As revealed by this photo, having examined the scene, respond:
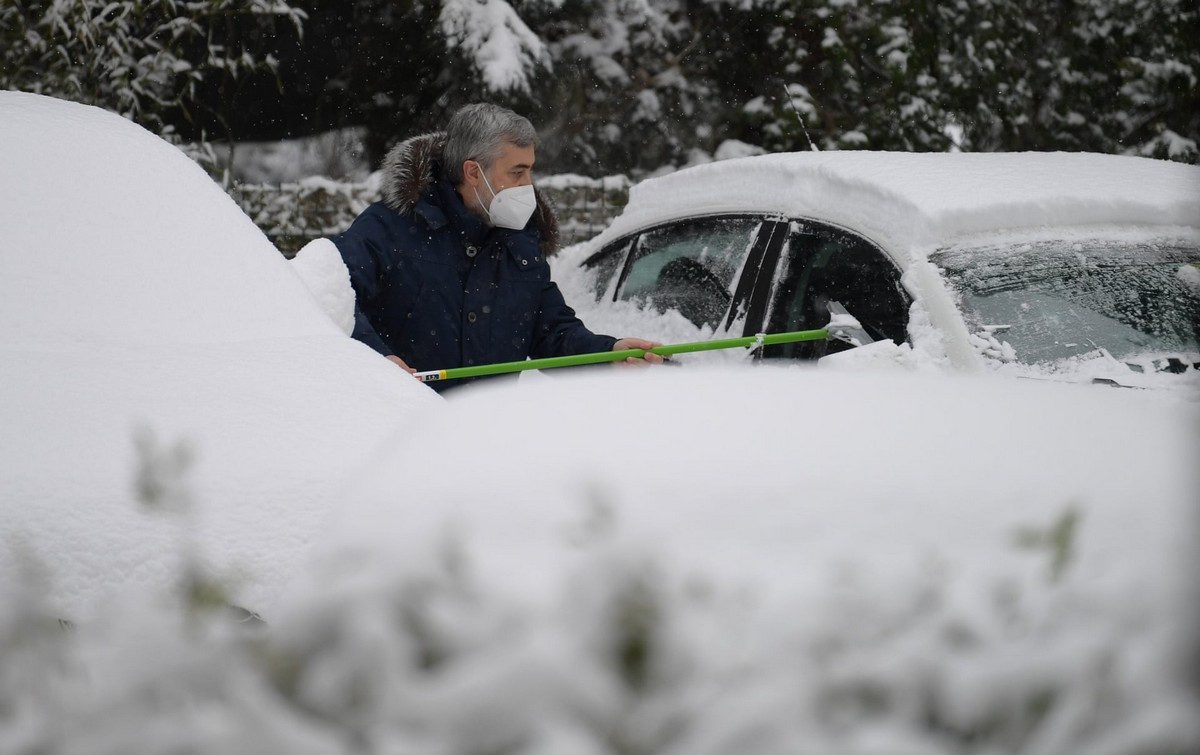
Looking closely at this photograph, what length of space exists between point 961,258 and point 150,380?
212 cm

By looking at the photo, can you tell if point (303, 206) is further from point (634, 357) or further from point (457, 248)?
point (634, 357)

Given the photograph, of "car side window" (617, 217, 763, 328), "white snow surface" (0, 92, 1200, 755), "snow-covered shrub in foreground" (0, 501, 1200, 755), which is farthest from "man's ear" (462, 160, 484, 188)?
"snow-covered shrub in foreground" (0, 501, 1200, 755)

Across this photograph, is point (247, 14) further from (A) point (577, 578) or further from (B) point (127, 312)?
(A) point (577, 578)

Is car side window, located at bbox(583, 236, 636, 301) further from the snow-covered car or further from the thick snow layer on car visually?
the thick snow layer on car

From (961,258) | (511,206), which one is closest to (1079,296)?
(961,258)

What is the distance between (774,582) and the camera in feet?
3.30

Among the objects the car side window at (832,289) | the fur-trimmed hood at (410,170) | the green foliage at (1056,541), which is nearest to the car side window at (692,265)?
the car side window at (832,289)

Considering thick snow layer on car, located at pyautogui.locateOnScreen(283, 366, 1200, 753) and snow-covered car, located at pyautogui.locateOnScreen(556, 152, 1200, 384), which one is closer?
thick snow layer on car, located at pyautogui.locateOnScreen(283, 366, 1200, 753)

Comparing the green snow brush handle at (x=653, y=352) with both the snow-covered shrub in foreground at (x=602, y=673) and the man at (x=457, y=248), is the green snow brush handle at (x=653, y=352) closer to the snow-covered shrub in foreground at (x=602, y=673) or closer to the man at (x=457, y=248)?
the man at (x=457, y=248)

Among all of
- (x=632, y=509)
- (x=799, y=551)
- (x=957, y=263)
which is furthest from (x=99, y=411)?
(x=957, y=263)

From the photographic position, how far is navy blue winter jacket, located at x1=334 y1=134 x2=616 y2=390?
3.83m

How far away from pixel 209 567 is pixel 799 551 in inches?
40.9

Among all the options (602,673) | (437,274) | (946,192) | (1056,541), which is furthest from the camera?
(437,274)

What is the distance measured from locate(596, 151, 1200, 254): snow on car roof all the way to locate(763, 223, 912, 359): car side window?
60 mm
